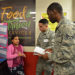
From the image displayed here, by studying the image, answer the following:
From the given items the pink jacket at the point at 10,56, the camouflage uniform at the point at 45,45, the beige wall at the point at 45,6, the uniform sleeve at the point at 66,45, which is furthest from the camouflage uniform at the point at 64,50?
the beige wall at the point at 45,6

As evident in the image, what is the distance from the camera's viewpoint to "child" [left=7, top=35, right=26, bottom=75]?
268 centimetres

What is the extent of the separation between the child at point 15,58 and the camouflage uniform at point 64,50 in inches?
58.3

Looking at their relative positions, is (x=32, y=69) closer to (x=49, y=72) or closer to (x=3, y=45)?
(x=49, y=72)

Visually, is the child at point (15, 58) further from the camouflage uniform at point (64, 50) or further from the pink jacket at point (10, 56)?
the camouflage uniform at point (64, 50)

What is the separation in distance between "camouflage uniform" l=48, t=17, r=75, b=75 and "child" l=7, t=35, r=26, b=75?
1482mm

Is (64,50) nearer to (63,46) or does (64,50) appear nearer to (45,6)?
(63,46)

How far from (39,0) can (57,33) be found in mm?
1770

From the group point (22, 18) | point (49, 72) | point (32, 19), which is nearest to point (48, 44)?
point (49, 72)

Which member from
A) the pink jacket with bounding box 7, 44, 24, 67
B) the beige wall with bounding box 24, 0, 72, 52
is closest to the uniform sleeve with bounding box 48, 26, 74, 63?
the pink jacket with bounding box 7, 44, 24, 67

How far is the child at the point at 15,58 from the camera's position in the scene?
2.68 meters

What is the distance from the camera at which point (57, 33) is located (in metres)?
1.38

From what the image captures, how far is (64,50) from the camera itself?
126cm

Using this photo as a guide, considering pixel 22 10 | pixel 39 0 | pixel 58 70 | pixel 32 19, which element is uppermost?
pixel 39 0

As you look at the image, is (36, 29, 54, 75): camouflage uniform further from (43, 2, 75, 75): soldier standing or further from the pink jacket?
(43, 2, 75, 75): soldier standing
